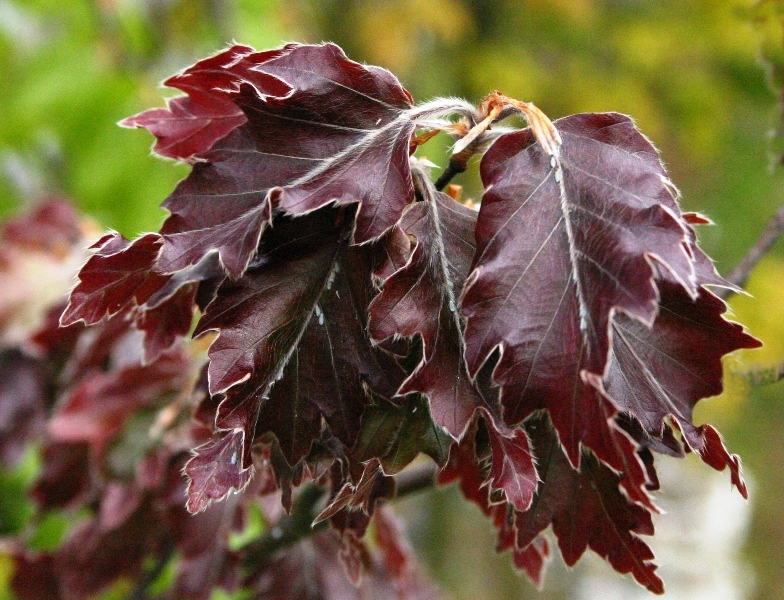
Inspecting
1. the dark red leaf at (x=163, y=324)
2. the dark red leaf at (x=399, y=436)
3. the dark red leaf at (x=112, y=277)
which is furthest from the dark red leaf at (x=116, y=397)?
the dark red leaf at (x=399, y=436)

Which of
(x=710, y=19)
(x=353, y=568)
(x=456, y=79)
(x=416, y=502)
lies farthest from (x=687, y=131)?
(x=353, y=568)

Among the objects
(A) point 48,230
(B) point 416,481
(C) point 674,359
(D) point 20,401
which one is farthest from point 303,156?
(A) point 48,230

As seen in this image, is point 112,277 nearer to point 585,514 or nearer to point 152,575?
point 585,514

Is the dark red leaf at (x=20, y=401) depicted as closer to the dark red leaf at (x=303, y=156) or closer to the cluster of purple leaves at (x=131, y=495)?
the cluster of purple leaves at (x=131, y=495)

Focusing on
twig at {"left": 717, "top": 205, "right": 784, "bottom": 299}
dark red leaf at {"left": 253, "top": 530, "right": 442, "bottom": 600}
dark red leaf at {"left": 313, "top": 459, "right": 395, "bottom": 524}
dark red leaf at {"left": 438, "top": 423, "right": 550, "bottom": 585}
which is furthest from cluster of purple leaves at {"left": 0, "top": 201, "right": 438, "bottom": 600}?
twig at {"left": 717, "top": 205, "right": 784, "bottom": 299}

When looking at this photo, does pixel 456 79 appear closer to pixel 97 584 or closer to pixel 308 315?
pixel 97 584

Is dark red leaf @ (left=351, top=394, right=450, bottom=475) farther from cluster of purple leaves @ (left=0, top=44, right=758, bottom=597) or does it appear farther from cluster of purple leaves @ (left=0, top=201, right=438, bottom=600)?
cluster of purple leaves @ (left=0, top=201, right=438, bottom=600)
